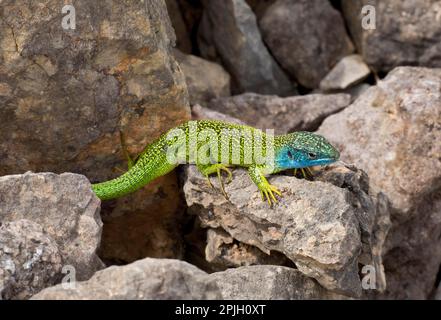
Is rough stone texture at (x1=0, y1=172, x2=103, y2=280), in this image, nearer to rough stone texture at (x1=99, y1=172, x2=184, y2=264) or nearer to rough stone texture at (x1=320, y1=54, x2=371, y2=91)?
rough stone texture at (x1=99, y1=172, x2=184, y2=264)

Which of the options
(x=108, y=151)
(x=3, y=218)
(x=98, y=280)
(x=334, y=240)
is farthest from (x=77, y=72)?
(x=334, y=240)

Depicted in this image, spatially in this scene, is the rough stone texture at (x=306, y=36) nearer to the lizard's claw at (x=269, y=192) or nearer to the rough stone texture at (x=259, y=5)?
the rough stone texture at (x=259, y=5)

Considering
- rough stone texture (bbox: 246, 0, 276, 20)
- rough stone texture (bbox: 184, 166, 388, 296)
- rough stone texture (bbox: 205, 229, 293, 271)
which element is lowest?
rough stone texture (bbox: 205, 229, 293, 271)

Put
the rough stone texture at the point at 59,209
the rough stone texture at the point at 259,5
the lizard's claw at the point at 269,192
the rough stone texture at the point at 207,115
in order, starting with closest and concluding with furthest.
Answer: the rough stone texture at the point at 59,209
the lizard's claw at the point at 269,192
the rough stone texture at the point at 207,115
the rough stone texture at the point at 259,5

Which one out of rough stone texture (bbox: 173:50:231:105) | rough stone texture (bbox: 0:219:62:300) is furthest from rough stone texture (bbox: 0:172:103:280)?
rough stone texture (bbox: 173:50:231:105)

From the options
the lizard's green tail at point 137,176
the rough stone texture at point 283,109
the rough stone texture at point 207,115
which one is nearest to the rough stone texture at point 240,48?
the rough stone texture at point 283,109

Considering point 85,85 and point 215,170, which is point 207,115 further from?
point 85,85
